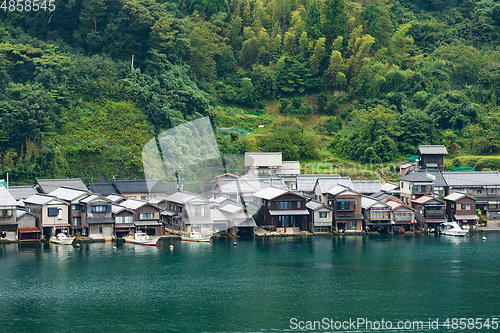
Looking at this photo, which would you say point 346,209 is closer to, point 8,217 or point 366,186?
point 366,186

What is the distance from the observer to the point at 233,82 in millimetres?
49719

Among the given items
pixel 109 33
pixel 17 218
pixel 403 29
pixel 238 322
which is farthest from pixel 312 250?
pixel 403 29

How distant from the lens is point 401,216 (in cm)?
3241

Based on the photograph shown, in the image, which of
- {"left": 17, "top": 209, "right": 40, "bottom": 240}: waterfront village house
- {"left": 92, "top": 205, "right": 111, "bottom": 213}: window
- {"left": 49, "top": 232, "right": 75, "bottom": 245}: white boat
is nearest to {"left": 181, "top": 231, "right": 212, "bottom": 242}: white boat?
{"left": 92, "top": 205, "right": 111, "bottom": 213}: window

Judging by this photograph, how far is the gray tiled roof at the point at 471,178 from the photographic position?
34.1m

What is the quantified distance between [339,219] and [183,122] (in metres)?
13.7

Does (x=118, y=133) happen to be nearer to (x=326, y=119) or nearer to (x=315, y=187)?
(x=315, y=187)

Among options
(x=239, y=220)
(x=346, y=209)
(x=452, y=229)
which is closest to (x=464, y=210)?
(x=452, y=229)

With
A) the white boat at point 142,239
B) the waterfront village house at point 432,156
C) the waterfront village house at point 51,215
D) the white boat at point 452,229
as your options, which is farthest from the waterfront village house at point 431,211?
the waterfront village house at point 51,215

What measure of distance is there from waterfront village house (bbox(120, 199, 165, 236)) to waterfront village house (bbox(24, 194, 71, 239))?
3.00 metres

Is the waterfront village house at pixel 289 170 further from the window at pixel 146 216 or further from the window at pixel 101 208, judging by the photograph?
the window at pixel 101 208

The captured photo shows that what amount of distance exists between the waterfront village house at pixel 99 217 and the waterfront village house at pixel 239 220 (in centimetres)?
560

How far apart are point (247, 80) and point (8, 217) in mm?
24050

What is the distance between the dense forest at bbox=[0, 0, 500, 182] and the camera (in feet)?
124
